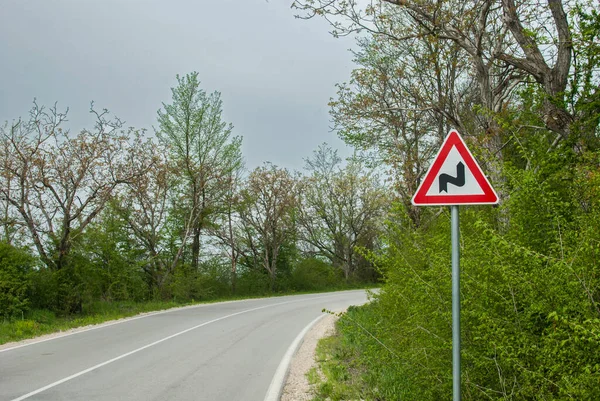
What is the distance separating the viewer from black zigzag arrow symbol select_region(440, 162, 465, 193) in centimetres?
427

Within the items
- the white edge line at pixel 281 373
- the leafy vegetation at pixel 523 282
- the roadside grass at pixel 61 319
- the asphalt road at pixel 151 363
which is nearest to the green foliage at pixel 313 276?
the roadside grass at pixel 61 319

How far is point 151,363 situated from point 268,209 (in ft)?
94.8

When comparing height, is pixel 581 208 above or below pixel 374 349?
above

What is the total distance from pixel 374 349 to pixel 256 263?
34054 mm

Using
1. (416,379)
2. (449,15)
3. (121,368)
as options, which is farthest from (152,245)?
(416,379)

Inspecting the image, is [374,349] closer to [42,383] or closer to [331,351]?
[331,351]

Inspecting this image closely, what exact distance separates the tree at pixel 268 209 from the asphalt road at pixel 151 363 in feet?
75.2

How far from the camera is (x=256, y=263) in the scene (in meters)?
39.4

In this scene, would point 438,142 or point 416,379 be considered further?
point 438,142

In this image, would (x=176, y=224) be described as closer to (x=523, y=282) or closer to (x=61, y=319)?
(x=61, y=319)

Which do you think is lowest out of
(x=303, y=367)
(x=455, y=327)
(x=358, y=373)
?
(x=303, y=367)

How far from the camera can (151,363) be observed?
867cm

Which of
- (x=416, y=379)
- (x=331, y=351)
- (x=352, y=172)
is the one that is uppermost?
(x=352, y=172)

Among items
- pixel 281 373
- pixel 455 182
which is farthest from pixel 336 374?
pixel 455 182
